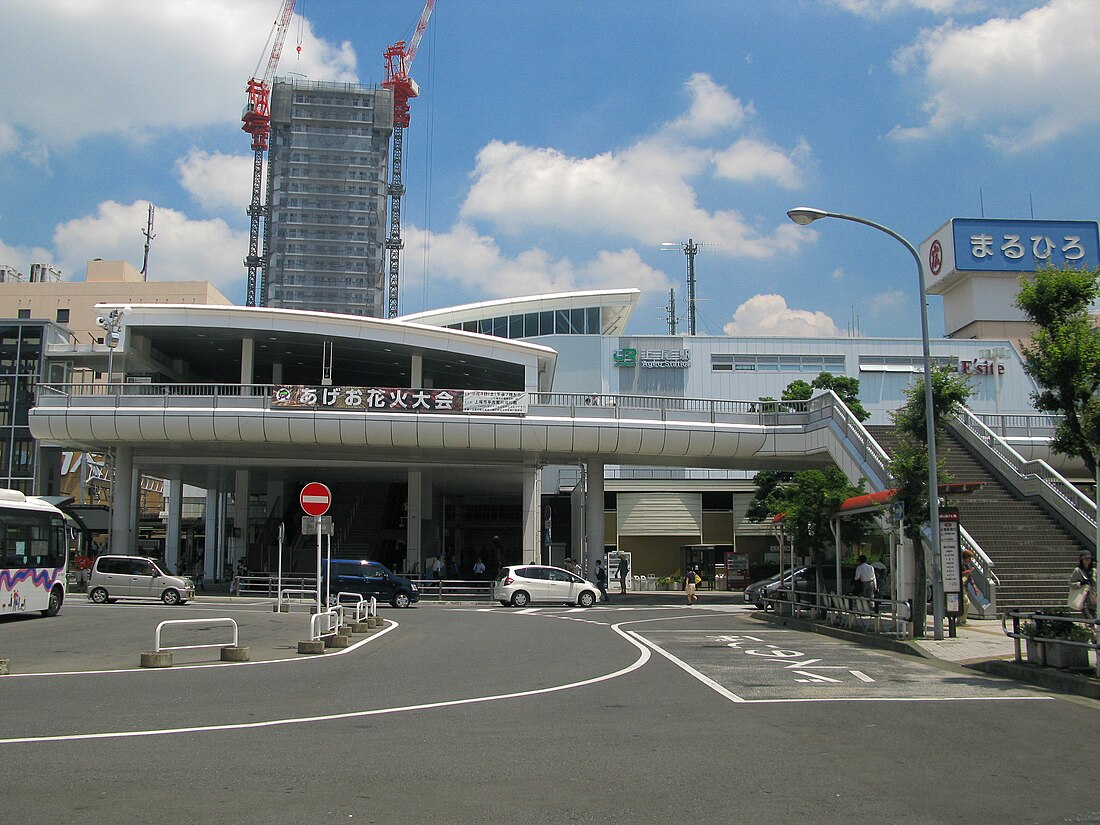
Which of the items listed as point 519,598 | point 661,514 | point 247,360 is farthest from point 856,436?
point 247,360

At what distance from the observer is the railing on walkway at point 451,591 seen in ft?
120

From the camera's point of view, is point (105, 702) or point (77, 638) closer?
point (105, 702)

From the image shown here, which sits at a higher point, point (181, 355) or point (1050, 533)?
point (181, 355)

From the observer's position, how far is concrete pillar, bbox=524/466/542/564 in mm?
41062

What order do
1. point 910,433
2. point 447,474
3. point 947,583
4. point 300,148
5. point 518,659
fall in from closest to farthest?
point 518,659 < point 947,583 < point 910,433 < point 447,474 < point 300,148

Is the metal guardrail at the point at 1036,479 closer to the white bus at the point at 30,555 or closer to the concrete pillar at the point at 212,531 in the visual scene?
the white bus at the point at 30,555

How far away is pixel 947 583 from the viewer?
62.2ft

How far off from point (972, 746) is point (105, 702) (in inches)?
370

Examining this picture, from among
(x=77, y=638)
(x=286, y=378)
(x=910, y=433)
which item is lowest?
(x=77, y=638)

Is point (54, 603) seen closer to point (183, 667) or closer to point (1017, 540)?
point (183, 667)

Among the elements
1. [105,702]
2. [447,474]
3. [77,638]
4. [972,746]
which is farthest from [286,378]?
[972,746]

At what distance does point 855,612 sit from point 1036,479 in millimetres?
11116

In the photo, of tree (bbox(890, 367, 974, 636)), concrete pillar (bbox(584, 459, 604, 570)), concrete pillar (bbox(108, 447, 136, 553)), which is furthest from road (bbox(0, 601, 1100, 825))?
concrete pillar (bbox(108, 447, 136, 553))

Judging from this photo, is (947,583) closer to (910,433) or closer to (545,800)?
(910,433)
